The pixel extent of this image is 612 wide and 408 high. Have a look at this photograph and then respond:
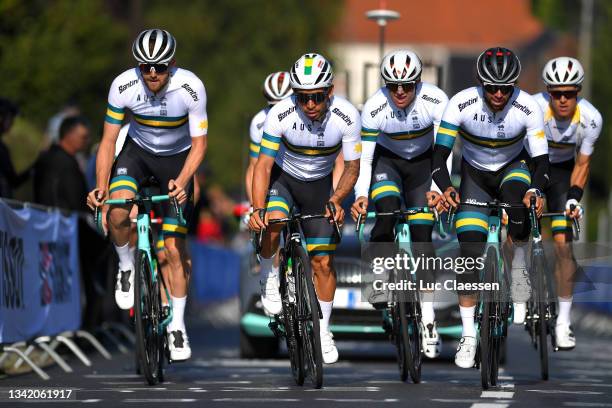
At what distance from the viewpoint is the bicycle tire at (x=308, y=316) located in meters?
12.5

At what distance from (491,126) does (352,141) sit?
3.48ft

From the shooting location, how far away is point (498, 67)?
42.3 ft

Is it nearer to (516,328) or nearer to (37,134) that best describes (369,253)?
(37,134)

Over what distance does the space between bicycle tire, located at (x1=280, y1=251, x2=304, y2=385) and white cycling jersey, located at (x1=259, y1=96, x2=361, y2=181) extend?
73 cm

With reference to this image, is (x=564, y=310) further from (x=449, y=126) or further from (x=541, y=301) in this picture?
(x=449, y=126)

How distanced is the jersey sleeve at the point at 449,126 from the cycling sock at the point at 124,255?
2486mm

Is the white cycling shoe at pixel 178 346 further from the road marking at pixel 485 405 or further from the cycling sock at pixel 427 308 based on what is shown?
the road marking at pixel 485 405

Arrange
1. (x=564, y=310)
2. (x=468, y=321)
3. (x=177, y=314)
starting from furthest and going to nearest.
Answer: (x=564, y=310) → (x=177, y=314) → (x=468, y=321)

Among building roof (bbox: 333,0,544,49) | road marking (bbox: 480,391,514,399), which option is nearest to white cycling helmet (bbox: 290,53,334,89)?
road marking (bbox: 480,391,514,399)

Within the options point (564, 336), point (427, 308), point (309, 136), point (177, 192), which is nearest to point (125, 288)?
point (177, 192)

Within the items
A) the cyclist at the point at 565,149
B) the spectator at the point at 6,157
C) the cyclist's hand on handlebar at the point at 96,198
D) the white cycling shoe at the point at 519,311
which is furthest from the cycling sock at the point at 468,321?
the spectator at the point at 6,157

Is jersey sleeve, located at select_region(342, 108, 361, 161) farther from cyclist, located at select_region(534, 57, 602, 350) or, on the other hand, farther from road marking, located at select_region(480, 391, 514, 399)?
cyclist, located at select_region(534, 57, 602, 350)

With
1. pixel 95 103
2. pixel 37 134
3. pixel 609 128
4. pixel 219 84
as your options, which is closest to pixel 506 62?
pixel 37 134

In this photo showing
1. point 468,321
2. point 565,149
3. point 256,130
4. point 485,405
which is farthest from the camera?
point 256,130
